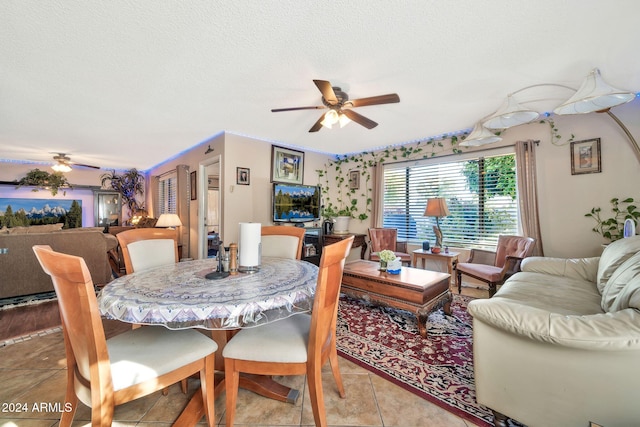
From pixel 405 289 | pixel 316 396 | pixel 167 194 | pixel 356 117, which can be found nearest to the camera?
pixel 316 396

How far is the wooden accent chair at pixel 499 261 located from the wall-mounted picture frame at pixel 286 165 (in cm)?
310

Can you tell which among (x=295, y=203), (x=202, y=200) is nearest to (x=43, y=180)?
(x=202, y=200)

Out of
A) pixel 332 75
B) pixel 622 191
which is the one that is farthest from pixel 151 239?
pixel 622 191

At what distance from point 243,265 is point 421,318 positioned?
1676 millimetres

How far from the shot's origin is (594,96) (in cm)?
188

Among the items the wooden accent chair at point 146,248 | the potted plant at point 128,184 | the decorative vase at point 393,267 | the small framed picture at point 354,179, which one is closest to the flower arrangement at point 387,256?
the decorative vase at point 393,267

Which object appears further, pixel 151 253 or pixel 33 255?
pixel 33 255

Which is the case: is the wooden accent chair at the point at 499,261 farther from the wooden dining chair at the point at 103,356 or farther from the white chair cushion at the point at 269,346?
the wooden dining chair at the point at 103,356

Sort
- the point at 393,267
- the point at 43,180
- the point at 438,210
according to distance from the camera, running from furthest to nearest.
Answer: the point at 43,180
the point at 438,210
the point at 393,267

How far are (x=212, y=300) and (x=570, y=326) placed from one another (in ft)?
5.15

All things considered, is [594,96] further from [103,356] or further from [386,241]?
[103,356]

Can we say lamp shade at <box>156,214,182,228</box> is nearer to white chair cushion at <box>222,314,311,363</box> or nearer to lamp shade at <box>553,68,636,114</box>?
white chair cushion at <box>222,314,311,363</box>

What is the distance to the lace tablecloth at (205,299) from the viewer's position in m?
1.05

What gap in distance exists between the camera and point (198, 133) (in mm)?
3893
